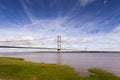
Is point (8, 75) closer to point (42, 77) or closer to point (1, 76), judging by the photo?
point (1, 76)

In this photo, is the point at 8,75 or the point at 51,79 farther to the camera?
the point at 8,75

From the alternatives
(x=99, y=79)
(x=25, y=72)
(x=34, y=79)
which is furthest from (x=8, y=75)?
(x=99, y=79)

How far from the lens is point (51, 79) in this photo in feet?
62.4

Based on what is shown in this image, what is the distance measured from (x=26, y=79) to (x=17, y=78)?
1272 millimetres

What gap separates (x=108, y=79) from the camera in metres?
20.5

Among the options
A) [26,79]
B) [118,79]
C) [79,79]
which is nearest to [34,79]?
[26,79]

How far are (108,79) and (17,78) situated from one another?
1109cm

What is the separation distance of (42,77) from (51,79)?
118 cm

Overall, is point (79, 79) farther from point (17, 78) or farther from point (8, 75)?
point (8, 75)

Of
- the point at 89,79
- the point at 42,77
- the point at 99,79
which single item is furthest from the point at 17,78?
the point at 99,79

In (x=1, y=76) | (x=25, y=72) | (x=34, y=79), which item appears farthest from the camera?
(x=25, y=72)

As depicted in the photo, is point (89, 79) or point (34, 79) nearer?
point (34, 79)

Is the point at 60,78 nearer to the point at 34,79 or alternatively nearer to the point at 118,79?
the point at 34,79

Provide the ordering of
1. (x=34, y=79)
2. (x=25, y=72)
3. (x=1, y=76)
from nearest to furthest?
(x=34, y=79) < (x=1, y=76) < (x=25, y=72)
